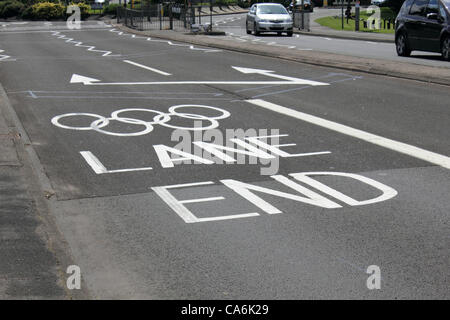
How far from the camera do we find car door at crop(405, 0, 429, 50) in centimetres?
2292

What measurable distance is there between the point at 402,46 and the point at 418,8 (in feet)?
4.61

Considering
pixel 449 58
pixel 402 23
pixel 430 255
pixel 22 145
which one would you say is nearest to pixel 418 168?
pixel 430 255

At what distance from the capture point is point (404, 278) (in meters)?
5.35

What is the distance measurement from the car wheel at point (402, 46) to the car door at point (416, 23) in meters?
0.30

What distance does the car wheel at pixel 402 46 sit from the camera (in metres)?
23.9

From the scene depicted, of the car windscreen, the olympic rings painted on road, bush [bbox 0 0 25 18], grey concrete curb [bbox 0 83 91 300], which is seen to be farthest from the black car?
bush [bbox 0 0 25 18]

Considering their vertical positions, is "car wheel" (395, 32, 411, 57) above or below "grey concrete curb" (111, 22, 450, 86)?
above

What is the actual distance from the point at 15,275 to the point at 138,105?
30.0ft

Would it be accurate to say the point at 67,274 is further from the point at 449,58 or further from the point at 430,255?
the point at 449,58

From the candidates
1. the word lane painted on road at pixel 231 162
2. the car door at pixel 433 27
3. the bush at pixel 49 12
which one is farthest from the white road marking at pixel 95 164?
the bush at pixel 49 12

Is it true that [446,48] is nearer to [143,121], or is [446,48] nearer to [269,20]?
[143,121]

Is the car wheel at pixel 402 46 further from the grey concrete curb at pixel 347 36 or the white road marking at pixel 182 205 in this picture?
the white road marking at pixel 182 205

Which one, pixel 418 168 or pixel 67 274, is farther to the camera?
pixel 418 168

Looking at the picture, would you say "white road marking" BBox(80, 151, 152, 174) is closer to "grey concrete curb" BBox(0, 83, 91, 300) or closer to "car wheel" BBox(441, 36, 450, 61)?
"grey concrete curb" BBox(0, 83, 91, 300)
